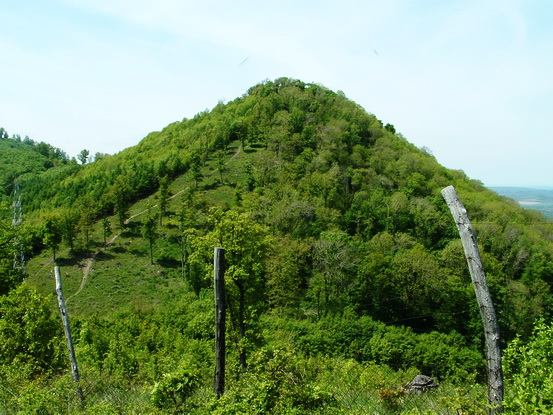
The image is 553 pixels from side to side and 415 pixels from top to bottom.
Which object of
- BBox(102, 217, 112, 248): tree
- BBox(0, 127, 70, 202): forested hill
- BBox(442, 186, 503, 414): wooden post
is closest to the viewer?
BBox(442, 186, 503, 414): wooden post

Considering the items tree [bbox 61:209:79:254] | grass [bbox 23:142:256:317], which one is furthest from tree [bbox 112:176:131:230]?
tree [bbox 61:209:79:254]

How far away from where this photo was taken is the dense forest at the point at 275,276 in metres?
7.76

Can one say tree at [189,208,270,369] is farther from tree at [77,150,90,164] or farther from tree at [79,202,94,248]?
tree at [77,150,90,164]

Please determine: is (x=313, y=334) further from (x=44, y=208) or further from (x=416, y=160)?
(x=44, y=208)

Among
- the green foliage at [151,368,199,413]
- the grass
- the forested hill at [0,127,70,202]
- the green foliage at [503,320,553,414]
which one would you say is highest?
the forested hill at [0,127,70,202]

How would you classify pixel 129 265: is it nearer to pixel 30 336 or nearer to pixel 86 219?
pixel 86 219

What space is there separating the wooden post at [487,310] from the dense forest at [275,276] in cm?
21

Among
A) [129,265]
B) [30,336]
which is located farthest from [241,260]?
[129,265]

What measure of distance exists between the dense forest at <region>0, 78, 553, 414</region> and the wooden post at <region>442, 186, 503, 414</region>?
0.69 feet

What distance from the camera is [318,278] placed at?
3650 centimetres

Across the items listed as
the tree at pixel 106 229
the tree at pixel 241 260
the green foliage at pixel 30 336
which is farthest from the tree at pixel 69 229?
the green foliage at pixel 30 336

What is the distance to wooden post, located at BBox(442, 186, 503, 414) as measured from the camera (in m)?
5.82

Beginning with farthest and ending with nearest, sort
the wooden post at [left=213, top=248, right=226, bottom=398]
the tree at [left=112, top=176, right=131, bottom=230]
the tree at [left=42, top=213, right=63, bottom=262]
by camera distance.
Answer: the tree at [left=112, top=176, right=131, bottom=230] → the tree at [left=42, top=213, right=63, bottom=262] → the wooden post at [left=213, top=248, right=226, bottom=398]

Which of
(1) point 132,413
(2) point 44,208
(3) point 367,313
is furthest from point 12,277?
(2) point 44,208
